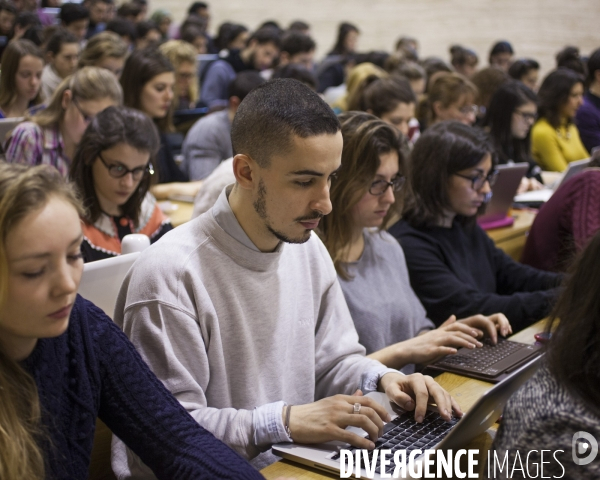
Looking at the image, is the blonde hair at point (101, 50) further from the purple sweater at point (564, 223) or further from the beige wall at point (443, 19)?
the beige wall at point (443, 19)

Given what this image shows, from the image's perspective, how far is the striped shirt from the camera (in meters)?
2.97

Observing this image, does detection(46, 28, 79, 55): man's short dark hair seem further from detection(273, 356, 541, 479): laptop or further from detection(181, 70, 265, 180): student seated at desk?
detection(273, 356, 541, 479): laptop

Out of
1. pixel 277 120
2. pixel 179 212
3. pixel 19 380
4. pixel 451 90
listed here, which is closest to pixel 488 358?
pixel 277 120

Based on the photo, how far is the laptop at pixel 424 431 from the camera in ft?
3.61

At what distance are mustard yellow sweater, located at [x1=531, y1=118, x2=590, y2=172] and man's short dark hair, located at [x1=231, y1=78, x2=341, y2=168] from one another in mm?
3686

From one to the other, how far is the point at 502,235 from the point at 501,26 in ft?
23.7

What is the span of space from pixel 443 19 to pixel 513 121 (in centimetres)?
619

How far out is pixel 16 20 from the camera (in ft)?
21.7

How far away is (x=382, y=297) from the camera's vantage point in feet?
6.74

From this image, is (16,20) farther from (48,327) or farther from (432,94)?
(48,327)

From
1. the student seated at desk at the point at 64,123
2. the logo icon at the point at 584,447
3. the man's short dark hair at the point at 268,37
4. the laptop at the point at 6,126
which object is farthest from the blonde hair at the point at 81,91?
the man's short dark hair at the point at 268,37

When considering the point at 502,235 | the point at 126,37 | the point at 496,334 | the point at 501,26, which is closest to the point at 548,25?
the point at 501,26

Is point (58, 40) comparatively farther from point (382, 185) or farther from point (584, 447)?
point (584, 447)

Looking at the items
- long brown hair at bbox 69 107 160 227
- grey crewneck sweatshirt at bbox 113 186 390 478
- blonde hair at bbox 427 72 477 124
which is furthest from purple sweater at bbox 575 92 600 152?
grey crewneck sweatshirt at bbox 113 186 390 478
